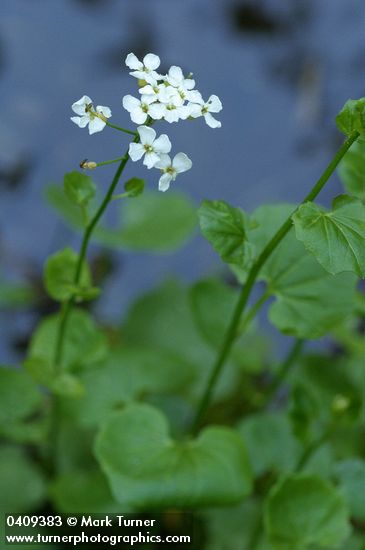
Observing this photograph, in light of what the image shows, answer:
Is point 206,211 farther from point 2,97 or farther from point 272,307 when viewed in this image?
point 2,97

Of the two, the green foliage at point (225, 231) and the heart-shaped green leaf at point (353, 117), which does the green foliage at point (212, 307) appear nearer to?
the green foliage at point (225, 231)

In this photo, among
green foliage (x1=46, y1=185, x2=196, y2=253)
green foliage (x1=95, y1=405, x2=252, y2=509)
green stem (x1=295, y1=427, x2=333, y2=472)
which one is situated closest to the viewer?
green foliage (x1=95, y1=405, x2=252, y2=509)

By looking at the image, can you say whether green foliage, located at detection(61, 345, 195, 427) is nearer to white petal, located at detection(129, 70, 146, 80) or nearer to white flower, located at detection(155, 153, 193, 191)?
white flower, located at detection(155, 153, 193, 191)

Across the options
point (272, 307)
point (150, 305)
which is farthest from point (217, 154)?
point (272, 307)

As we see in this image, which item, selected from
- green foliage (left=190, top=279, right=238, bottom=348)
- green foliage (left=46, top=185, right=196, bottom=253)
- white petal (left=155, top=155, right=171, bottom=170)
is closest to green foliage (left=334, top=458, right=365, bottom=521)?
green foliage (left=190, top=279, right=238, bottom=348)

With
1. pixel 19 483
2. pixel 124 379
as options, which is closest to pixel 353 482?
pixel 124 379

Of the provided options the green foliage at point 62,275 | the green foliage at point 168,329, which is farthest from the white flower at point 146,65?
the green foliage at point 168,329

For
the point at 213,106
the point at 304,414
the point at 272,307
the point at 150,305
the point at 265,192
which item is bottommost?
the point at 304,414

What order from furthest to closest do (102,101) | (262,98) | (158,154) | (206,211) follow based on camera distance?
1. (262,98)
2. (102,101)
3. (206,211)
4. (158,154)
